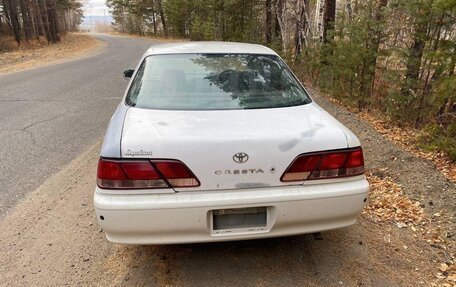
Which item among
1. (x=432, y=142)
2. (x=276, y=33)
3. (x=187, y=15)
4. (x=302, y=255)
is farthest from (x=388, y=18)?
(x=187, y=15)

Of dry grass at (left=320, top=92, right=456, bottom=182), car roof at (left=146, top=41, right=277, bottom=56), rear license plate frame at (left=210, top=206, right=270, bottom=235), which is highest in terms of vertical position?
car roof at (left=146, top=41, right=277, bottom=56)

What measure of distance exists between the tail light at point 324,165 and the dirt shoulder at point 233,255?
2.63 ft

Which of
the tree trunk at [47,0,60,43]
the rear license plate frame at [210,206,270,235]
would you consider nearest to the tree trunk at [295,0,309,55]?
the rear license plate frame at [210,206,270,235]

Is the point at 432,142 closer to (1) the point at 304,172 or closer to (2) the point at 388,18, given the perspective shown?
(2) the point at 388,18

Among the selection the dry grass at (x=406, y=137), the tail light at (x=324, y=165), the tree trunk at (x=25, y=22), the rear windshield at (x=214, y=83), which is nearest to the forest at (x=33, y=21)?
the tree trunk at (x=25, y=22)

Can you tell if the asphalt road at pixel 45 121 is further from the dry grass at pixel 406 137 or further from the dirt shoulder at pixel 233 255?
the dry grass at pixel 406 137

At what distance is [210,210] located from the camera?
2.40 metres

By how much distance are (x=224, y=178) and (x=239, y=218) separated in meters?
0.32

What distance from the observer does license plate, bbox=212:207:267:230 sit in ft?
8.11

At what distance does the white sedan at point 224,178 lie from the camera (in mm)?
2377

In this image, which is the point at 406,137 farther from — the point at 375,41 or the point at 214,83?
the point at 214,83

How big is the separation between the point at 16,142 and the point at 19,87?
569cm

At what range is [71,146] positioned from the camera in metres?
5.66

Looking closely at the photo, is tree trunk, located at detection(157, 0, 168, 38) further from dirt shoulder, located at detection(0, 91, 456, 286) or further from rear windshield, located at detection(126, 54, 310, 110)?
dirt shoulder, located at detection(0, 91, 456, 286)
